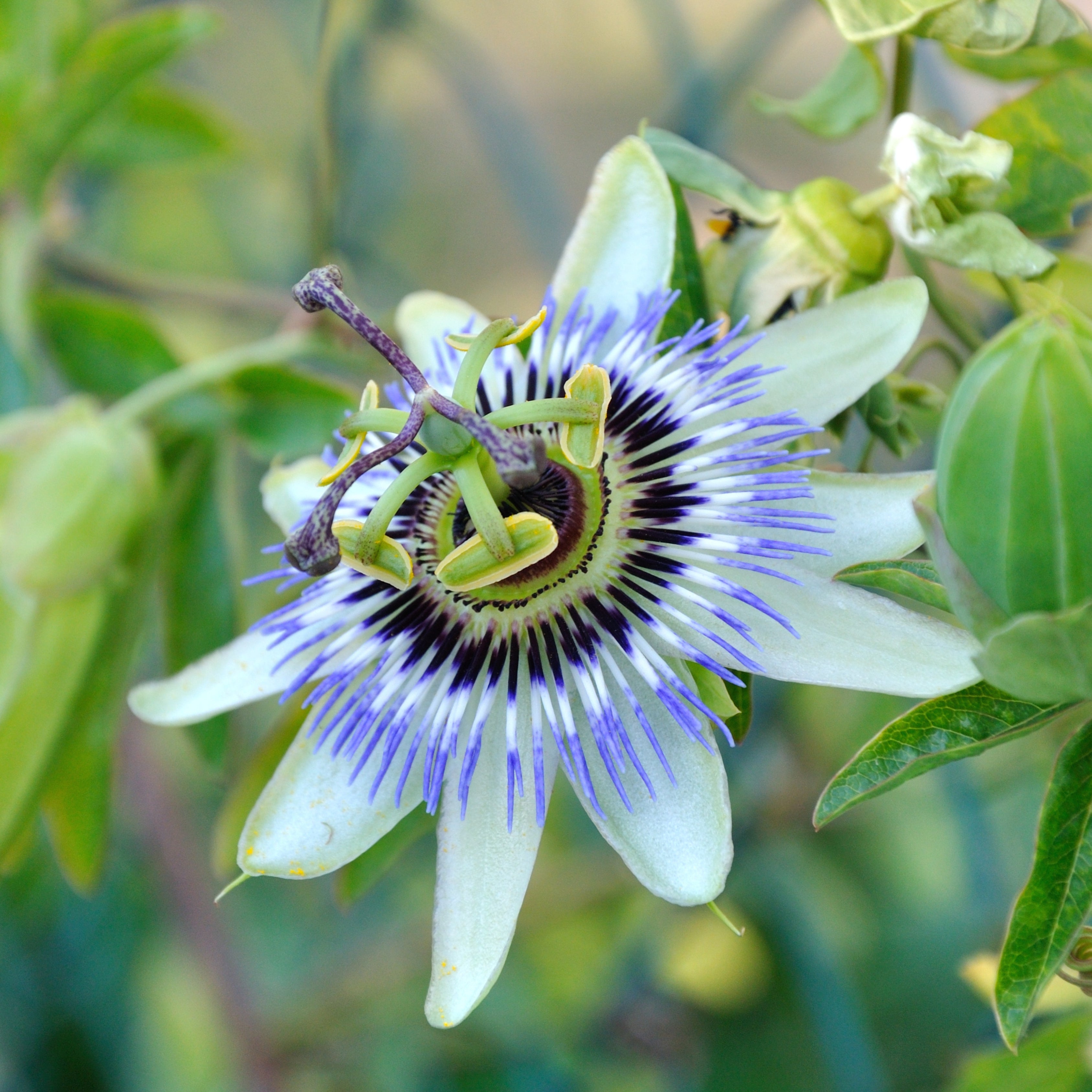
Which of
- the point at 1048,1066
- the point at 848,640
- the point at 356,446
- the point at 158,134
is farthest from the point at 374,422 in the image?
the point at 158,134

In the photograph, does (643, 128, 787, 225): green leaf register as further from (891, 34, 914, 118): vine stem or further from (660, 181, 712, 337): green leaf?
(891, 34, 914, 118): vine stem

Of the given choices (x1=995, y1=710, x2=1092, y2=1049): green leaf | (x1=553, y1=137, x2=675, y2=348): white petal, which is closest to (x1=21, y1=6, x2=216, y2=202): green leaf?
(x1=553, y1=137, x2=675, y2=348): white petal

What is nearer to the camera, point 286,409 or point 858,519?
point 858,519

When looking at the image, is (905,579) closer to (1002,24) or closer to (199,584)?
(1002,24)

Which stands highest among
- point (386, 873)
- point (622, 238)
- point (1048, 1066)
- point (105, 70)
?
point (105, 70)

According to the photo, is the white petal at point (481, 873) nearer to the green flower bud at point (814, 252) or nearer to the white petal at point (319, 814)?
the white petal at point (319, 814)

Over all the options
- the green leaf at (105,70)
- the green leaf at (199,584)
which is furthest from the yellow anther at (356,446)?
the green leaf at (105,70)

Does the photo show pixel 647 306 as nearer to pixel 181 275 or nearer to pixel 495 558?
pixel 495 558
